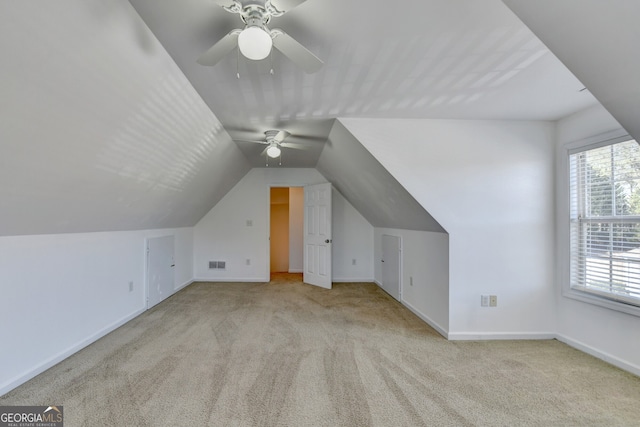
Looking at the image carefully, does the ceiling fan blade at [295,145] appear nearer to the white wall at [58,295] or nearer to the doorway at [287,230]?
the white wall at [58,295]

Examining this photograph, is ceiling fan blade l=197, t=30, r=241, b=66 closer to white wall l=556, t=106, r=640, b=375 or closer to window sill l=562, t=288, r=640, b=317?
white wall l=556, t=106, r=640, b=375

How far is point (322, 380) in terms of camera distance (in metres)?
2.29

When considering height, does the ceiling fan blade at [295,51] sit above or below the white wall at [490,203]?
above

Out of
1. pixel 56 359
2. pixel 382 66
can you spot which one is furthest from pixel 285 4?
pixel 56 359

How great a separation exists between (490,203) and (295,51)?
2.58 meters

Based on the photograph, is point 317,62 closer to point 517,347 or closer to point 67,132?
point 67,132

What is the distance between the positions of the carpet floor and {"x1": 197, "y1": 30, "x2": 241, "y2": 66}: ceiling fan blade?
206 centimetres

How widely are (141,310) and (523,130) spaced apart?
489 cm

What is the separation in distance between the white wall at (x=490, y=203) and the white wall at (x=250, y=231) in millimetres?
2870

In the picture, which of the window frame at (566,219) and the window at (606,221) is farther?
the window frame at (566,219)

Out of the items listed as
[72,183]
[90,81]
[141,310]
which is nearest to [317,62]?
[90,81]

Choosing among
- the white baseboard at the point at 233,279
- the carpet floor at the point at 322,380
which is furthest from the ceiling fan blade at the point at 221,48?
the white baseboard at the point at 233,279

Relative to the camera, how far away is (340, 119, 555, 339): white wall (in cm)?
315

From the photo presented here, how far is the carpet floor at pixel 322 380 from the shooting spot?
189 centimetres
